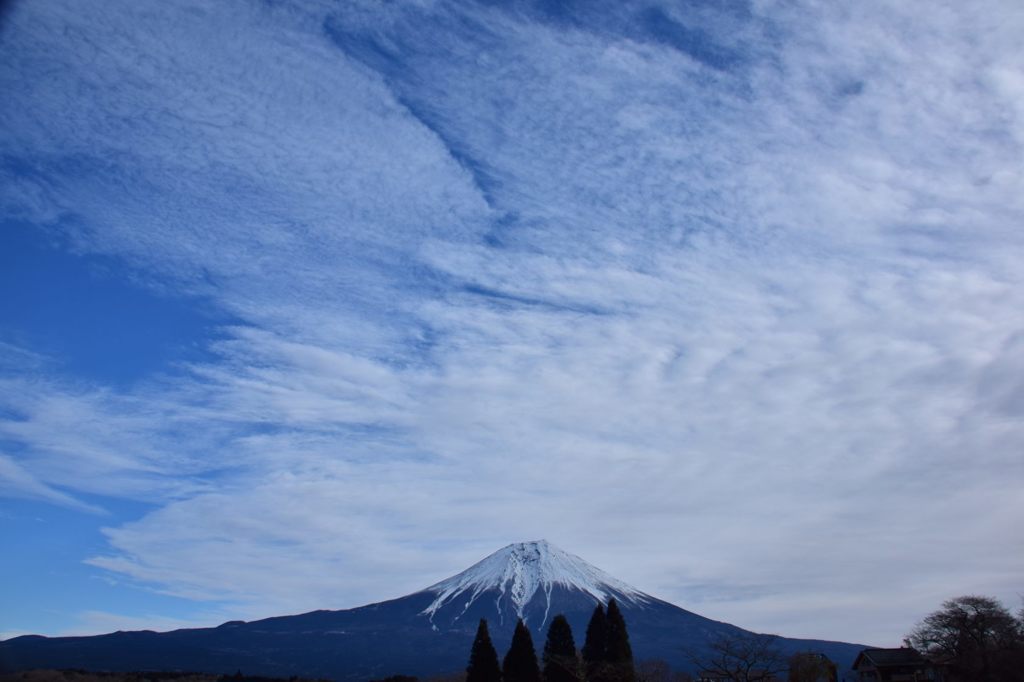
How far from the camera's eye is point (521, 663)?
133 ft

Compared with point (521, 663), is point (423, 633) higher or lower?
higher

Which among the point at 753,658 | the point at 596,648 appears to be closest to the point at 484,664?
the point at 596,648

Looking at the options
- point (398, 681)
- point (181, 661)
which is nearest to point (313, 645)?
point (181, 661)

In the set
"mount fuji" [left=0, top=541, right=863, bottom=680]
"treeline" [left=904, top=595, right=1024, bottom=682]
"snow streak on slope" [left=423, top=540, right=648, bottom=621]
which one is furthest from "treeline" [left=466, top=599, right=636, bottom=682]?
"snow streak on slope" [left=423, top=540, right=648, bottom=621]

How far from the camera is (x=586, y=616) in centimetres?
14525

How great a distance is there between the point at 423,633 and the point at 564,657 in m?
106

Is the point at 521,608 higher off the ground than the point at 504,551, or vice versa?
the point at 504,551

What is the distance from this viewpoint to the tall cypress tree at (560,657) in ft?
127

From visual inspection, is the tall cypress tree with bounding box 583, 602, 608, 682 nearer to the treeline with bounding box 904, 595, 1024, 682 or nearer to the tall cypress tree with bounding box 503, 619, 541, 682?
the tall cypress tree with bounding box 503, 619, 541, 682

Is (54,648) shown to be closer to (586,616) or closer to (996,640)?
(586,616)

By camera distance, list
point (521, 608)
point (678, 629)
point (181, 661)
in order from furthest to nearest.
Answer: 1. point (521, 608)
2. point (678, 629)
3. point (181, 661)

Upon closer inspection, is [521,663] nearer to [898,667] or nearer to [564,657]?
[564,657]

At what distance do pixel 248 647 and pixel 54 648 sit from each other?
1139 inches

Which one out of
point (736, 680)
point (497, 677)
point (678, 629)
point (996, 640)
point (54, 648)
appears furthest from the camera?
point (678, 629)
